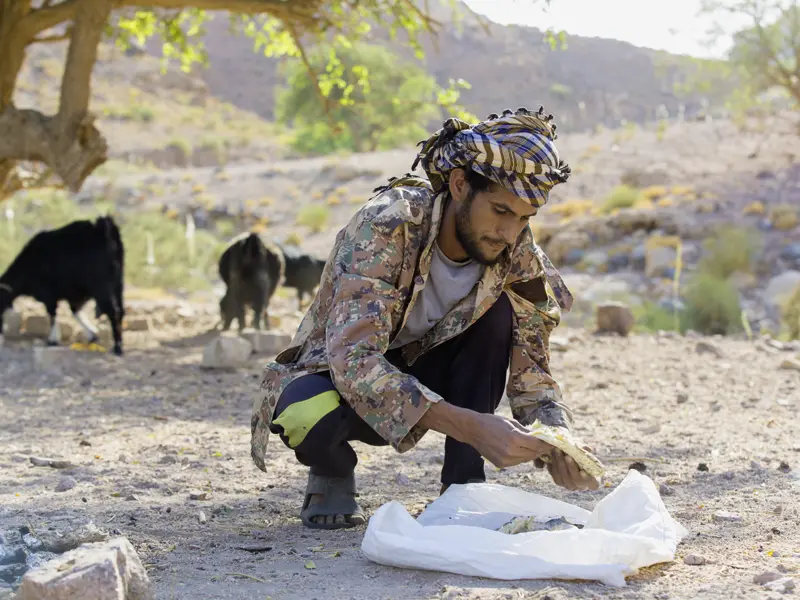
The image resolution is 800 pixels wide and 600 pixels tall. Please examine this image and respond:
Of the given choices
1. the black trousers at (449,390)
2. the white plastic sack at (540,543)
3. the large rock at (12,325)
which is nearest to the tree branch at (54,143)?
the large rock at (12,325)

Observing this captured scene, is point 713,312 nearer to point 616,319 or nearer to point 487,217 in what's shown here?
point 616,319

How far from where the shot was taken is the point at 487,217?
289cm

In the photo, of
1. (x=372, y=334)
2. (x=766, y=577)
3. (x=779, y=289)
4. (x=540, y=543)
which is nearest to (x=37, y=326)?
(x=372, y=334)

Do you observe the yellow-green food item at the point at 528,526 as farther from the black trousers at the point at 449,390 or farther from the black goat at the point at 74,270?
the black goat at the point at 74,270

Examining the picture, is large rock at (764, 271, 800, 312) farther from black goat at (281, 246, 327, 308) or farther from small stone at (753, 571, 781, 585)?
small stone at (753, 571, 781, 585)

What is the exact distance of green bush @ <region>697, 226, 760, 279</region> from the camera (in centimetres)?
1497

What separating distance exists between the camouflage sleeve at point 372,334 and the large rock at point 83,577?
802 millimetres

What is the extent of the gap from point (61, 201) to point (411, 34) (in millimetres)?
11986

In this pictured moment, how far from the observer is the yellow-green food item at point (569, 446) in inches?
104

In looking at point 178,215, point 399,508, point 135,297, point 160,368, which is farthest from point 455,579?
point 178,215

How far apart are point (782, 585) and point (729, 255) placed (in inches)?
525

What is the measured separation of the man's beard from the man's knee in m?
0.57

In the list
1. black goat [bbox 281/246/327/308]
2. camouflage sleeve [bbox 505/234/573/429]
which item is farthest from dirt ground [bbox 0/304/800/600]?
black goat [bbox 281/246/327/308]

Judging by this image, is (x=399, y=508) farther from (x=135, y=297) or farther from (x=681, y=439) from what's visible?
(x=135, y=297)
